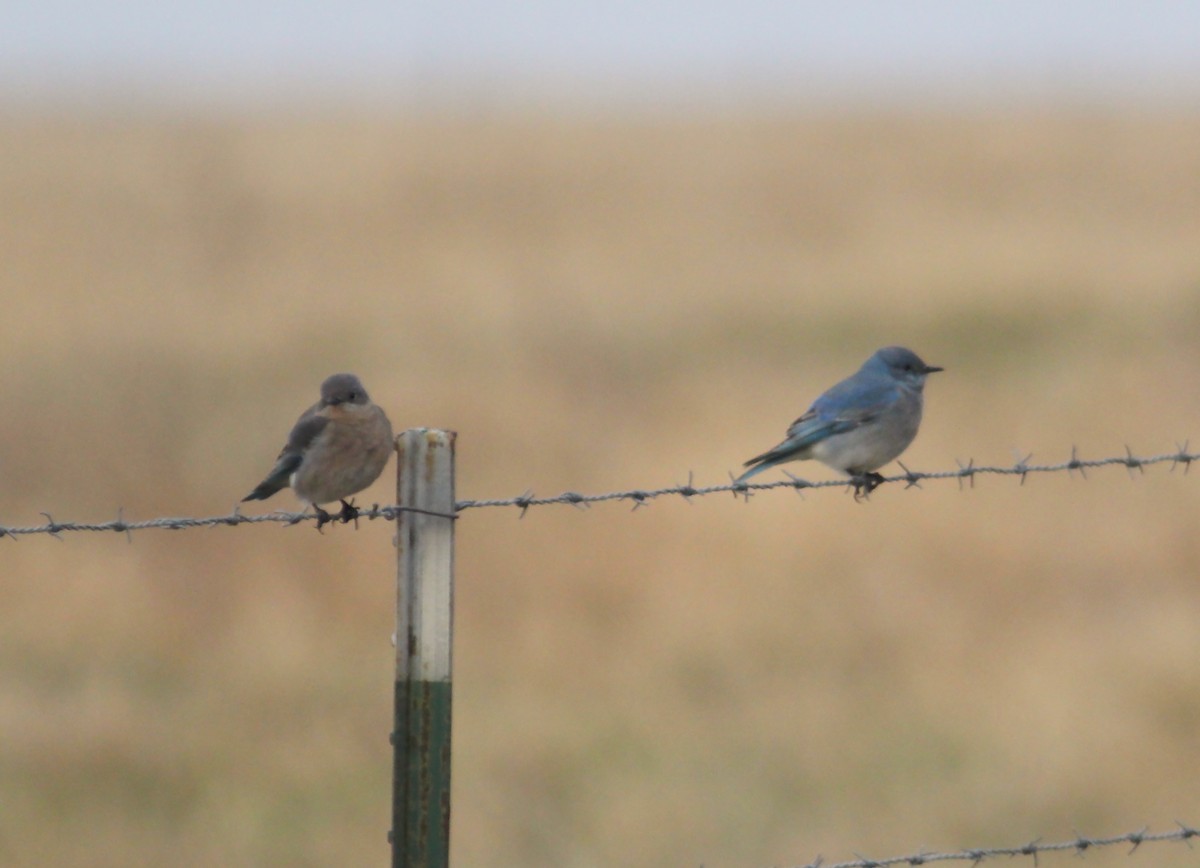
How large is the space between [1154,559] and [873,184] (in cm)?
1394

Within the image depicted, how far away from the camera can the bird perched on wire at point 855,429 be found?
317 inches

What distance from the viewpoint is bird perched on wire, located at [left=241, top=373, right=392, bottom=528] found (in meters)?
6.54

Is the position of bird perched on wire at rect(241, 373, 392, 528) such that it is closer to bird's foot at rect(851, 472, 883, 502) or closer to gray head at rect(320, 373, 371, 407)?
gray head at rect(320, 373, 371, 407)

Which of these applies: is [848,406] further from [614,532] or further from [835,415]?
[614,532]

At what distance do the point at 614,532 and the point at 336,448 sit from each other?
550cm

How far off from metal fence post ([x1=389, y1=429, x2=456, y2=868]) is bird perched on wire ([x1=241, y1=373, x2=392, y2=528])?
6.98 ft

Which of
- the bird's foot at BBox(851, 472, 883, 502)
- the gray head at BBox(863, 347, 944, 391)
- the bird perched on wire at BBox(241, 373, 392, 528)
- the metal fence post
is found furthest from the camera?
the gray head at BBox(863, 347, 944, 391)

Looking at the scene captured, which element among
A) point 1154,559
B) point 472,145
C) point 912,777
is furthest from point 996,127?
point 912,777

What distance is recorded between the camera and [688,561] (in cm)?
1165

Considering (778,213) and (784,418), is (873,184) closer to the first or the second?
(778,213)

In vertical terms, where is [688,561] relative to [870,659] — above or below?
above

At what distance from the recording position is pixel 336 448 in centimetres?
654

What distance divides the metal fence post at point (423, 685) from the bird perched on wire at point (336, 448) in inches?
83.8

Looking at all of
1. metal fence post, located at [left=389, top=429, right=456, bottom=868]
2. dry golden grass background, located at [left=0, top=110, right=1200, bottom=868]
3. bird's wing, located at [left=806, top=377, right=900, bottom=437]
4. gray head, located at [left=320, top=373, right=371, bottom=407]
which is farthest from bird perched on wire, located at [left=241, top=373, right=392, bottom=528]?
dry golden grass background, located at [left=0, top=110, right=1200, bottom=868]
